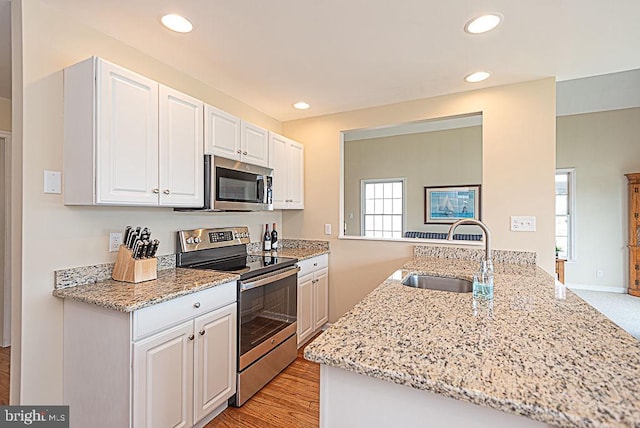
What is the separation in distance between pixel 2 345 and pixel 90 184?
8.85 ft

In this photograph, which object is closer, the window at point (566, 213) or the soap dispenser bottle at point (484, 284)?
the soap dispenser bottle at point (484, 284)

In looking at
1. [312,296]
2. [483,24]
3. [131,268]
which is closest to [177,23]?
[131,268]

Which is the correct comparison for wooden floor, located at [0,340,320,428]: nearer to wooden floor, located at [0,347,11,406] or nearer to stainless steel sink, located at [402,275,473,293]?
wooden floor, located at [0,347,11,406]

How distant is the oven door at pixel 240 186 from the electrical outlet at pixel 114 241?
2.03ft

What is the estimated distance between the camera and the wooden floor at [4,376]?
7.03ft

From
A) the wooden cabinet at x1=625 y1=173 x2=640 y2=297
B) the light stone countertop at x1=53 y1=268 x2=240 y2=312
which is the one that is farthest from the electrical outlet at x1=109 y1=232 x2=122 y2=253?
the wooden cabinet at x1=625 y1=173 x2=640 y2=297

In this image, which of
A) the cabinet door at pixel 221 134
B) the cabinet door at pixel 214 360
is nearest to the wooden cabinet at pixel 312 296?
the cabinet door at pixel 214 360

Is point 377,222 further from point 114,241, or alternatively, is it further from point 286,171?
point 114,241

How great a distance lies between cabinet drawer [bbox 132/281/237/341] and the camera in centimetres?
147

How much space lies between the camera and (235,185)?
2506 millimetres

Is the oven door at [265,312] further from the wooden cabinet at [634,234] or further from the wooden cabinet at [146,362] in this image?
the wooden cabinet at [634,234]

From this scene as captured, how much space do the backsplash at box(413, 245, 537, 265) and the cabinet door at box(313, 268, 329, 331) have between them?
0.97 m

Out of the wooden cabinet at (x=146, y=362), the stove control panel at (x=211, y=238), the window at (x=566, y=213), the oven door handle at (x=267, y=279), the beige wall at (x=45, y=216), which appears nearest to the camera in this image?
the wooden cabinet at (x=146, y=362)

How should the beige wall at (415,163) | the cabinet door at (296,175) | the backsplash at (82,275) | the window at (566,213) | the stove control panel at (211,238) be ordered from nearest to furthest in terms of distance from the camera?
the backsplash at (82,275), the stove control panel at (211,238), the cabinet door at (296,175), the window at (566,213), the beige wall at (415,163)
